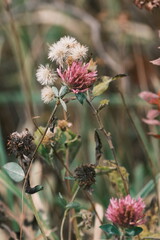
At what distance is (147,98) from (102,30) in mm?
1373

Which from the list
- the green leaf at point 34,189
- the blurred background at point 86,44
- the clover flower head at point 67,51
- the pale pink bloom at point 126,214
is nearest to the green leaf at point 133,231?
the pale pink bloom at point 126,214

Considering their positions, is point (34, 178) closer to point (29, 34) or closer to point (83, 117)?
point (83, 117)

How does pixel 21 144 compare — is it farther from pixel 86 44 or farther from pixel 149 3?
pixel 86 44

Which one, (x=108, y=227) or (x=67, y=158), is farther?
(x=67, y=158)

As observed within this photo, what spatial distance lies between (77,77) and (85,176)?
159 millimetres

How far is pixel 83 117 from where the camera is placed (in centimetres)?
176

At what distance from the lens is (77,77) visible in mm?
708

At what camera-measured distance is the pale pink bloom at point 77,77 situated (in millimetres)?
705

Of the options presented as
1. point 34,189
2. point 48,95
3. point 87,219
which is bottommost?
point 87,219

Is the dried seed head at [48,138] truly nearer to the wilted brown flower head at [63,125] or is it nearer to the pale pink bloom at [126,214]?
the wilted brown flower head at [63,125]

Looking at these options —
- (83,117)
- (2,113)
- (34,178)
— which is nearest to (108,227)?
(34,178)

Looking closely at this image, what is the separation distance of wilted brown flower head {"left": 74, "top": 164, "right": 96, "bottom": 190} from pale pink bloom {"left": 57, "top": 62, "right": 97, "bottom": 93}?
14cm

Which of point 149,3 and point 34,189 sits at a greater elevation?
point 149,3

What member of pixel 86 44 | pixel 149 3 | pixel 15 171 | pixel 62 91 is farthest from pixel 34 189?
pixel 86 44
